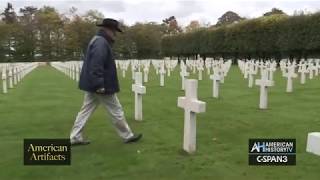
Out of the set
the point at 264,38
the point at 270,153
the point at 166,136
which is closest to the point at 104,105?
the point at 166,136

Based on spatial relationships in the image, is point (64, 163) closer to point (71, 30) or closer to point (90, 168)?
point (90, 168)

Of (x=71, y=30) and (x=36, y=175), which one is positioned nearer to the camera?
(x=36, y=175)

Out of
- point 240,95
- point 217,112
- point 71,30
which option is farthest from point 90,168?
point 71,30

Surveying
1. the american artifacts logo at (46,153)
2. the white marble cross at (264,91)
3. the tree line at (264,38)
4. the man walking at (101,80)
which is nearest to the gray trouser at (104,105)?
the man walking at (101,80)

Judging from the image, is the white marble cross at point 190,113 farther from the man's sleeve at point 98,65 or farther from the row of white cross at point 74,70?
the row of white cross at point 74,70

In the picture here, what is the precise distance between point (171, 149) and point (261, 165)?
1438 millimetres

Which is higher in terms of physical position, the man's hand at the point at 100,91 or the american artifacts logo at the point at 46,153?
the man's hand at the point at 100,91

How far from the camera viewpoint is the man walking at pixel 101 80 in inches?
276

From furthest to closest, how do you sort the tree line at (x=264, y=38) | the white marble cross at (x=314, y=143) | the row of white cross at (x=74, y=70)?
the tree line at (x=264, y=38) < the row of white cross at (x=74, y=70) < the white marble cross at (x=314, y=143)

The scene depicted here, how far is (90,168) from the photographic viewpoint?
621 cm

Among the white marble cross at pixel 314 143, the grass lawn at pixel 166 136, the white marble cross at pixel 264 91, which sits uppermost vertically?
the white marble cross at pixel 314 143

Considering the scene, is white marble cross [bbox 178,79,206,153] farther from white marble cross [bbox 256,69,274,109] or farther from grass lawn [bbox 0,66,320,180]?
white marble cross [bbox 256,69,274,109]

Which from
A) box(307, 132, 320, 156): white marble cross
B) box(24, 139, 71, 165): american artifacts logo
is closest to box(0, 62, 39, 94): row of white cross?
box(24, 139, 71, 165): american artifacts logo

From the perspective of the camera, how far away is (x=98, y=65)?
6980mm
